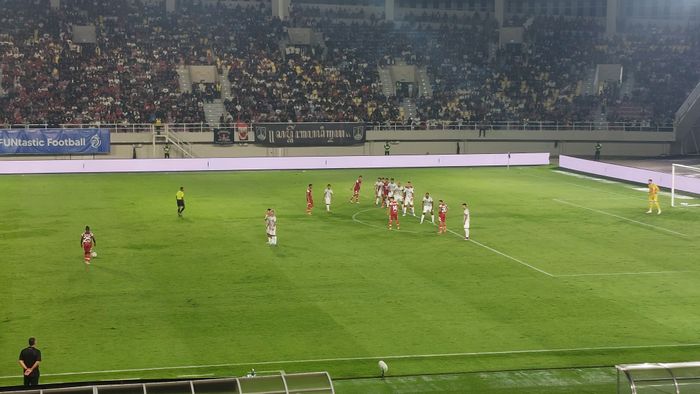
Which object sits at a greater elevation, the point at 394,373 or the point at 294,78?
the point at 294,78

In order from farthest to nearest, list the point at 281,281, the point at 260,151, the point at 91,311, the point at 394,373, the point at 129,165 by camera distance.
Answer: the point at 260,151
the point at 129,165
the point at 281,281
the point at 91,311
the point at 394,373

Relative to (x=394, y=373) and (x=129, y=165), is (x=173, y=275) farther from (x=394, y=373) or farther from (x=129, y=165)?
(x=129, y=165)

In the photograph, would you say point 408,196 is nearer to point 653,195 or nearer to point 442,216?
point 442,216

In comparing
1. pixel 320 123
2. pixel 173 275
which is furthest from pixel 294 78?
pixel 173 275

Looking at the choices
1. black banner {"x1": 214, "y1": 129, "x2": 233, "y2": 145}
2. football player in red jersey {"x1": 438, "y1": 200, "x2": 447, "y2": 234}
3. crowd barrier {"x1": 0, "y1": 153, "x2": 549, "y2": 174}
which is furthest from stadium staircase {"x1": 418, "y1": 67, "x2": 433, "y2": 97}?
football player in red jersey {"x1": 438, "y1": 200, "x2": 447, "y2": 234}

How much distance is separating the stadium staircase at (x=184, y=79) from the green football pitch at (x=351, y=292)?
1114 inches

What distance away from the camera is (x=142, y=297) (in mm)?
26984

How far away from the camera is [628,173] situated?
189ft

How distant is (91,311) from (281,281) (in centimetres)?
615

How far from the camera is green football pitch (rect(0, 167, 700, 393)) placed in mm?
21281

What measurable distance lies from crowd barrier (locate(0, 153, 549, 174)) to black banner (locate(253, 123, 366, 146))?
19.5 ft

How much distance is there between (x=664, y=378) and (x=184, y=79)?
66102 mm

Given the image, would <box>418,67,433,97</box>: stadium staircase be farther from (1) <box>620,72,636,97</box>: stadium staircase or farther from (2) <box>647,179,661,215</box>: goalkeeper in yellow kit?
(2) <box>647,179,661,215</box>: goalkeeper in yellow kit

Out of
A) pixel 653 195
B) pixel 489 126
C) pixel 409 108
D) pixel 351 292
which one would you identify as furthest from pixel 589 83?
pixel 351 292
